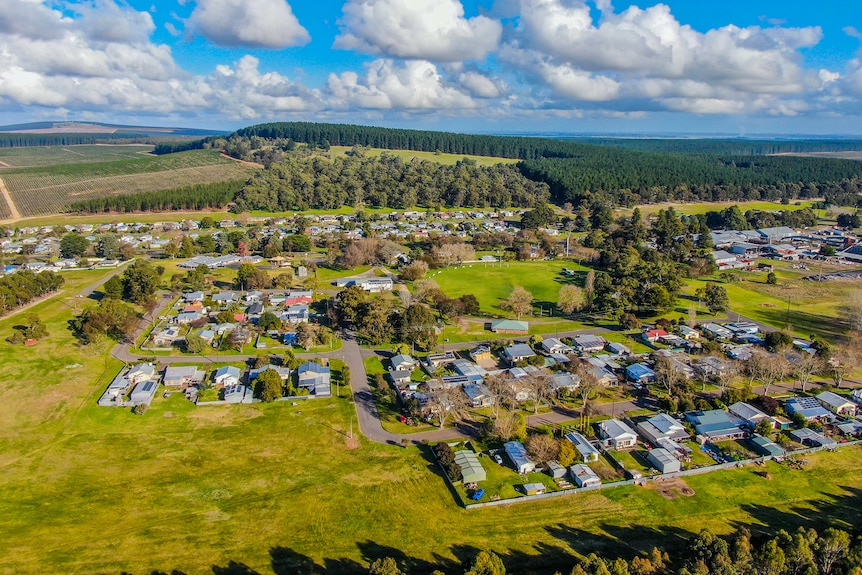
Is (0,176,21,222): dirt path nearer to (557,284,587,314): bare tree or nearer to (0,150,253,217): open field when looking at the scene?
(0,150,253,217): open field

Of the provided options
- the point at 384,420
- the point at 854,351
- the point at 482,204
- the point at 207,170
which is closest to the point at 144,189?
the point at 207,170

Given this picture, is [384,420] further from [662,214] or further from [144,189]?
[144,189]

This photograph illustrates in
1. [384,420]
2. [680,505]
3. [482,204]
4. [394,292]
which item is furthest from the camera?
[482,204]

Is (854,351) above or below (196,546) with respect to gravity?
above

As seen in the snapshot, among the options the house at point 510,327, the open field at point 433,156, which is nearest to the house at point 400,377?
the house at point 510,327

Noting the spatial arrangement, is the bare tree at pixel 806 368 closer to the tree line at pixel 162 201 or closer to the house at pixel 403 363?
the house at pixel 403 363

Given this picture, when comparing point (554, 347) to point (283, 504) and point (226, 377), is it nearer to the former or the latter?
point (226, 377)
